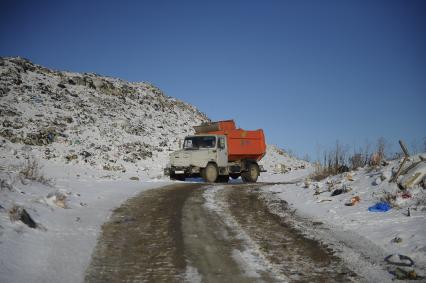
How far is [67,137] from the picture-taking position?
89.3ft

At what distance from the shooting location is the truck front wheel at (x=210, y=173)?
1852cm

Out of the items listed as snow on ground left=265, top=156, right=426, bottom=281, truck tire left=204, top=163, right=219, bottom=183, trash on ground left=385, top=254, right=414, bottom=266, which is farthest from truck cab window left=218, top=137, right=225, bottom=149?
trash on ground left=385, top=254, right=414, bottom=266

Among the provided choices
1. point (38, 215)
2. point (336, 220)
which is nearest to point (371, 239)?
point (336, 220)

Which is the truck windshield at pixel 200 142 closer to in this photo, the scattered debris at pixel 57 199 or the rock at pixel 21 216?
the scattered debris at pixel 57 199

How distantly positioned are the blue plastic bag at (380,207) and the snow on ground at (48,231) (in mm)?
5502

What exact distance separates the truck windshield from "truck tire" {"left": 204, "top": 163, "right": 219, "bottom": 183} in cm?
97

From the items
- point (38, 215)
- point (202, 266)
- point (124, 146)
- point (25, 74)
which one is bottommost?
point (202, 266)

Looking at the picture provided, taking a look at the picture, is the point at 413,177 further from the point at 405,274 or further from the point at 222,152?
the point at 222,152

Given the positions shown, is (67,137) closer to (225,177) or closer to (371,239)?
(225,177)

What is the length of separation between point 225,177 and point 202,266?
15.0 metres

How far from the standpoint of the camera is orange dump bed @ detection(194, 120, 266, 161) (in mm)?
19688

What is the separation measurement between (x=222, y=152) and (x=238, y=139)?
1384 millimetres

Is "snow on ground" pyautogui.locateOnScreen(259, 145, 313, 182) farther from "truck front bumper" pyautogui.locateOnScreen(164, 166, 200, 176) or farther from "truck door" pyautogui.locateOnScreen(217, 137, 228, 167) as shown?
"truck front bumper" pyautogui.locateOnScreen(164, 166, 200, 176)

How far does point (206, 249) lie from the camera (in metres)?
6.01
